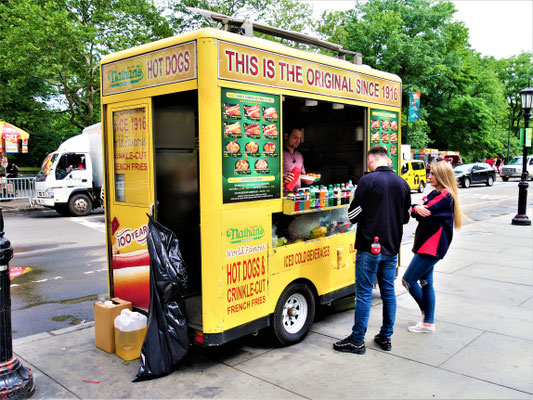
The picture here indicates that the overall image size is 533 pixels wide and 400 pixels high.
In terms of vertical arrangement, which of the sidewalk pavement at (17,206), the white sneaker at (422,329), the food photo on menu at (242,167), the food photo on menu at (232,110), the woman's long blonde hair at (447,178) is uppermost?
the food photo on menu at (232,110)

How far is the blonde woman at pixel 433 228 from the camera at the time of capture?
470 cm

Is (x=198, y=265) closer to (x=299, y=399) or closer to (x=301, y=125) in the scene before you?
(x=299, y=399)

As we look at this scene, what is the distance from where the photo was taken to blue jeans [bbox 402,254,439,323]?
4734 mm

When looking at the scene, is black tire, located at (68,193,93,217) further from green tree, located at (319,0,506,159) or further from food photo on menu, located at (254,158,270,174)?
green tree, located at (319,0,506,159)

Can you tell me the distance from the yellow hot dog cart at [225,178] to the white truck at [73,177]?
12.3 metres

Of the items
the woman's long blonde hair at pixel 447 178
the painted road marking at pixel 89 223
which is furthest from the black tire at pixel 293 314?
the painted road marking at pixel 89 223

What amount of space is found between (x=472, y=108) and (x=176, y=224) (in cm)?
3793

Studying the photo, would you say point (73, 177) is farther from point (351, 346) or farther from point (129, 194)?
point (351, 346)

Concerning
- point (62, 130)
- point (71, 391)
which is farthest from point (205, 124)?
point (62, 130)

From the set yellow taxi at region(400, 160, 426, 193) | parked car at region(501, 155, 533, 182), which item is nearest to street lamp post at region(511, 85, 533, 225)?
yellow taxi at region(400, 160, 426, 193)

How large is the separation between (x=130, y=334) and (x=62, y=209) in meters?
13.6

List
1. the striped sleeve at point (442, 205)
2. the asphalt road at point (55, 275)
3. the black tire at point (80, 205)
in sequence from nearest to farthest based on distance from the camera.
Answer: the striped sleeve at point (442, 205), the asphalt road at point (55, 275), the black tire at point (80, 205)

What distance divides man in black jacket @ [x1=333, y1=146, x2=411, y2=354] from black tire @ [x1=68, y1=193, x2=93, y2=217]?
14.0 meters

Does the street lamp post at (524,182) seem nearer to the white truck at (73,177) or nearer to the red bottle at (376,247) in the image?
the red bottle at (376,247)
